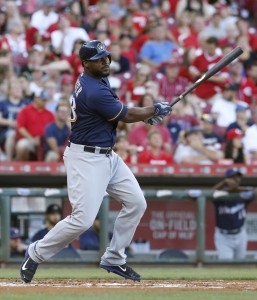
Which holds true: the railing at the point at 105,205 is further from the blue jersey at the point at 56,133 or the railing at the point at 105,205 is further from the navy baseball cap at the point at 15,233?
the blue jersey at the point at 56,133

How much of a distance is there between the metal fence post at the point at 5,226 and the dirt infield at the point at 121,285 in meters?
3.55

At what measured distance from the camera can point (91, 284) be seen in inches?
298

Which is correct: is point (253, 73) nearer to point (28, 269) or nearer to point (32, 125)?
point (32, 125)

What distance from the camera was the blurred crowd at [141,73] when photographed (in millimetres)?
12492

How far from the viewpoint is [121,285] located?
7.44 metres

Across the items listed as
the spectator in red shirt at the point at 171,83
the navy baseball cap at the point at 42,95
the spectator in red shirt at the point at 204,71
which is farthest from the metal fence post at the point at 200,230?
the spectator in red shirt at the point at 204,71

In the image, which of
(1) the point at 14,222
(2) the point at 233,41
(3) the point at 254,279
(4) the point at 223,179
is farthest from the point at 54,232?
(2) the point at 233,41

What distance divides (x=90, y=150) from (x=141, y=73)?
687 centimetres

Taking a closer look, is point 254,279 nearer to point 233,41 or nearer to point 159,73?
point 159,73

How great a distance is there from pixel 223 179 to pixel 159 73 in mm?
2908

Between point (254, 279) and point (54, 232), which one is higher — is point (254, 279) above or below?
below

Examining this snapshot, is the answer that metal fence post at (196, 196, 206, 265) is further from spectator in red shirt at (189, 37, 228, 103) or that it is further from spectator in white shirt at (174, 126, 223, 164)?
spectator in red shirt at (189, 37, 228, 103)

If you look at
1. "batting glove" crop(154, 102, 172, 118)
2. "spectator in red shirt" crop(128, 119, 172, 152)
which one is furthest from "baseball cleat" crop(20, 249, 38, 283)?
"spectator in red shirt" crop(128, 119, 172, 152)

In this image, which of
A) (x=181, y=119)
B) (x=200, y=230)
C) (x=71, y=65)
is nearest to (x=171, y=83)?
(x=181, y=119)
